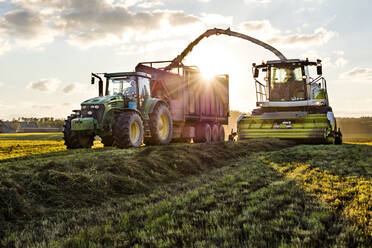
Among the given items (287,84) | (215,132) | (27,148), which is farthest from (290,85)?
(27,148)

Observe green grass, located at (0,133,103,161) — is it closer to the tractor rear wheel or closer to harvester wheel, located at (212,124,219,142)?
the tractor rear wheel

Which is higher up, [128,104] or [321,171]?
[128,104]

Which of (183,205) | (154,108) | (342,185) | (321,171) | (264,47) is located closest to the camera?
(183,205)

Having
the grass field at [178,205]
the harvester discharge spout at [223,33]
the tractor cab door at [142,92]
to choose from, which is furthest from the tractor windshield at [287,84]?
the grass field at [178,205]

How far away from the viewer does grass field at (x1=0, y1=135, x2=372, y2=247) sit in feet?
10.7

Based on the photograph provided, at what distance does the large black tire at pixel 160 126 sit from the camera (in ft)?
39.4

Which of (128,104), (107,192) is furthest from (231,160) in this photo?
(107,192)

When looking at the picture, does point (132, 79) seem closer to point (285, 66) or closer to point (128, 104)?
point (128, 104)

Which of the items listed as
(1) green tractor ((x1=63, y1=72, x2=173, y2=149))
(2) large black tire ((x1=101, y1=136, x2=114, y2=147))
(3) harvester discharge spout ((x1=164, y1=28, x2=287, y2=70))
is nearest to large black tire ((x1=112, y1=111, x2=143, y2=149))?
(1) green tractor ((x1=63, y1=72, x2=173, y2=149))

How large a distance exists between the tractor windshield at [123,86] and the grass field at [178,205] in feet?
15.2

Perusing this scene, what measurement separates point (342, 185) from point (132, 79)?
8232mm

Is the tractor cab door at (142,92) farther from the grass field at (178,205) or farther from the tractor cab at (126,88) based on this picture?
the grass field at (178,205)

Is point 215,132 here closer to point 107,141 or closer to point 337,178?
point 107,141

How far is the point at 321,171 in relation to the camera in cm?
688
